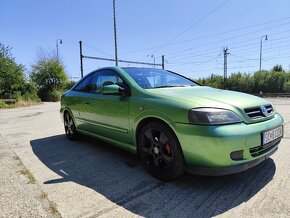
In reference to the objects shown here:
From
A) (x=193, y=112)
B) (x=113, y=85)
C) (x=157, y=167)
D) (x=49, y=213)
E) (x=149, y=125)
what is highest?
(x=113, y=85)

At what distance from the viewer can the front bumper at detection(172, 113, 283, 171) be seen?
Result: 261 cm

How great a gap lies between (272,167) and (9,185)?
11.2 ft

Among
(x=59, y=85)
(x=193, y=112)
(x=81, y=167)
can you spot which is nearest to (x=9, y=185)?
(x=81, y=167)

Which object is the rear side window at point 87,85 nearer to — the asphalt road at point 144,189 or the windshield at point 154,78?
the windshield at point 154,78

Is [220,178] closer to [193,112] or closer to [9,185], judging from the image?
[193,112]

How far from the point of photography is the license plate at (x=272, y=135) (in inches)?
113

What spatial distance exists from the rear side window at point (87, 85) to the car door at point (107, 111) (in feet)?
0.26

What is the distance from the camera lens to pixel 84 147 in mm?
5051

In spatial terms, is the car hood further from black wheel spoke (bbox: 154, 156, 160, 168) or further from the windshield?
black wheel spoke (bbox: 154, 156, 160, 168)

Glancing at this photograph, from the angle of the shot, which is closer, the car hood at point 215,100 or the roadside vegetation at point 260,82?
the car hood at point 215,100

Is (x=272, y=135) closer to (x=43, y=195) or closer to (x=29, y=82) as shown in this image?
(x=43, y=195)

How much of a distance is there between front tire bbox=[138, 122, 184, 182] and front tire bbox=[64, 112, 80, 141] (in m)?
2.49

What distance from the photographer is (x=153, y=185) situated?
3111 mm

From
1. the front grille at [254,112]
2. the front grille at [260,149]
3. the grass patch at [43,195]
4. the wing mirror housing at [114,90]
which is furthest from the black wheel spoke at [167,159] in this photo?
the grass patch at [43,195]
